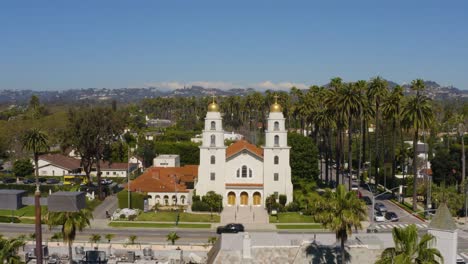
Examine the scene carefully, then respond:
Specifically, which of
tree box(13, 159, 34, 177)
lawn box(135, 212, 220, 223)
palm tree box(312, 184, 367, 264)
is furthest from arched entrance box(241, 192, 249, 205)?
tree box(13, 159, 34, 177)

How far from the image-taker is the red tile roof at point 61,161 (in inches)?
4380

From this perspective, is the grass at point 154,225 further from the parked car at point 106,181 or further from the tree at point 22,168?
the tree at point 22,168

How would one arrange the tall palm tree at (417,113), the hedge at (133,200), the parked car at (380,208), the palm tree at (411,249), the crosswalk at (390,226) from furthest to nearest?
the hedge at (133,200)
the parked car at (380,208)
the tall palm tree at (417,113)
the crosswalk at (390,226)
the palm tree at (411,249)

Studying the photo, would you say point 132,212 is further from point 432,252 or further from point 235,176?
point 432,252

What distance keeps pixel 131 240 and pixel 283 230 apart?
766 inches

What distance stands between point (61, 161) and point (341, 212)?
9063 centimetres

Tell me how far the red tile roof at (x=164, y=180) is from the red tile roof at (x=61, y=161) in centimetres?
3348

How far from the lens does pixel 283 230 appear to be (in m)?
63.9

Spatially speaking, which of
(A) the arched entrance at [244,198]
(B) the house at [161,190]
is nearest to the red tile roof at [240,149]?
(A) the arched entrance at [244,198]

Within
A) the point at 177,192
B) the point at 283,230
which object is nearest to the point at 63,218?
the point at 283,230

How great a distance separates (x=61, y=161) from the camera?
11275cm

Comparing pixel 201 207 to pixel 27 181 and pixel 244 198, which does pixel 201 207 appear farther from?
pixel 27 181

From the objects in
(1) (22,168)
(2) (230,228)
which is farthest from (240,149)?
(1) (22,168)

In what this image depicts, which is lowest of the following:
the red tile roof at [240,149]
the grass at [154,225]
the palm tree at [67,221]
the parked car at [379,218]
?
the grass at [154,225]
